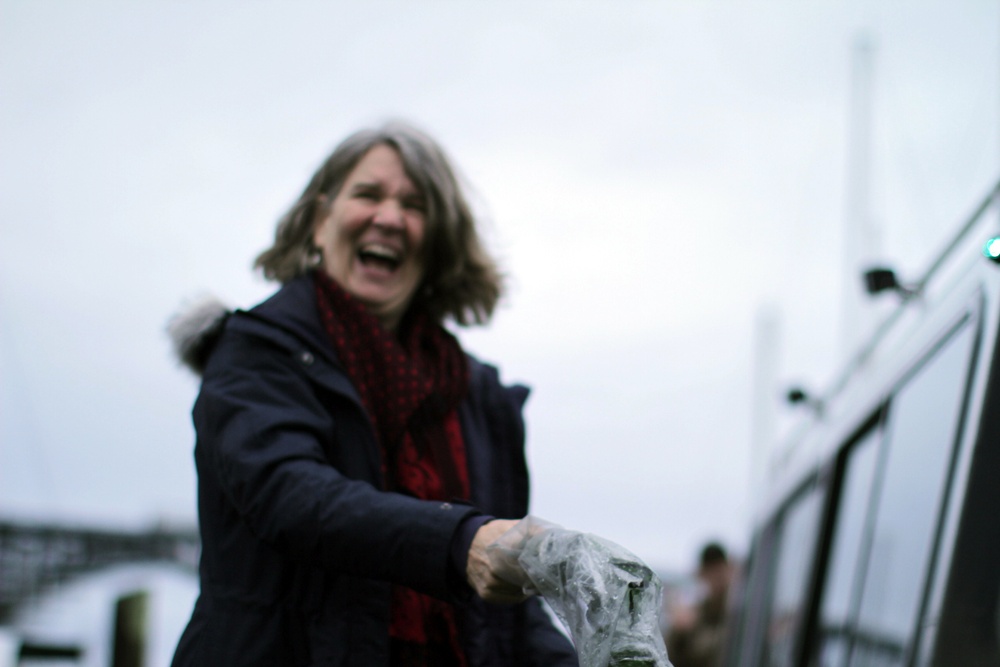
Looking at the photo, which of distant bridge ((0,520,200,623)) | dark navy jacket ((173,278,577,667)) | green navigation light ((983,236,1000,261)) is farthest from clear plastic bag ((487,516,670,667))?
distant bridge ((0,520,200,623))

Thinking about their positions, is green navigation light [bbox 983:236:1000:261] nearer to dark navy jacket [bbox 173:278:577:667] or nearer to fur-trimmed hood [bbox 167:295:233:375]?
dark navy jacket [bbox 173:278:577:667]

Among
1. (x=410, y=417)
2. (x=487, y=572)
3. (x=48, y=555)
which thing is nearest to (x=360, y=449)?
(x=410, y=417)

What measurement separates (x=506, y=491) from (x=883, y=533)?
1516 mm

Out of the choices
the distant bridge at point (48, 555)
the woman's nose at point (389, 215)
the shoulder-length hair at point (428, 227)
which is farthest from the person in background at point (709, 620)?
the woman's nose at point (389, 215)

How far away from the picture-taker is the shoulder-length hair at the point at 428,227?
2.31m

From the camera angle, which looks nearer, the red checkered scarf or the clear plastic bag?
the clear plastic bag

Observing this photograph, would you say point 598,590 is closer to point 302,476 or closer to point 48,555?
point 302,476

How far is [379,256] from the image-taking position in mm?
2246

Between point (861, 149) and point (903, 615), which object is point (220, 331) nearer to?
point (903, 615)

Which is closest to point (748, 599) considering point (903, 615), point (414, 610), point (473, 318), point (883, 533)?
point (883, 533)

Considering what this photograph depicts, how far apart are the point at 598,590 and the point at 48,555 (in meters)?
7.52

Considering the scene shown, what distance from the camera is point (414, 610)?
1814 mm

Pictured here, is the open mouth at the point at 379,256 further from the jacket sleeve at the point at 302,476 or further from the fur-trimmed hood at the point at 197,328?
the jacket sleeve at the point at 302,476

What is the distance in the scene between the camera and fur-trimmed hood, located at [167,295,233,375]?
1.96 m
